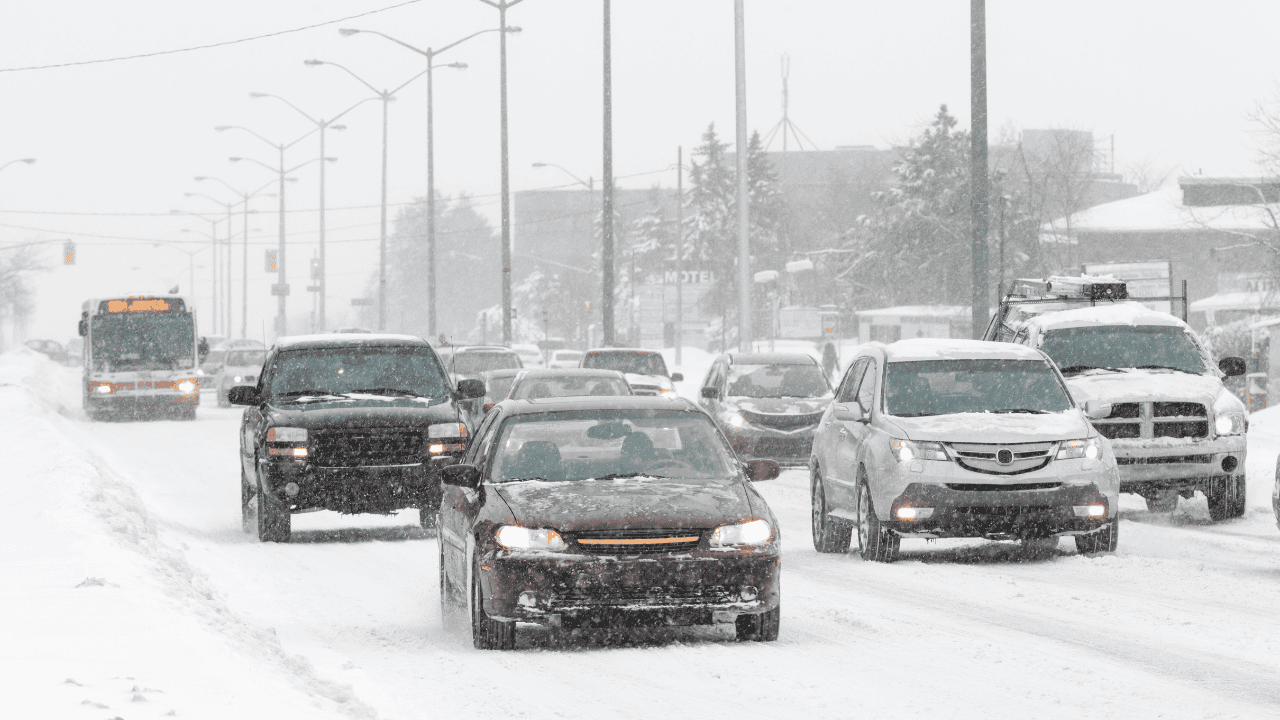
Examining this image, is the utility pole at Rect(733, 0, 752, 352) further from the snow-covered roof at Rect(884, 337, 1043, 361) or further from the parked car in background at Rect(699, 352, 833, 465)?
the snow-covered roof at Rect(884, 337, 1043, 361)

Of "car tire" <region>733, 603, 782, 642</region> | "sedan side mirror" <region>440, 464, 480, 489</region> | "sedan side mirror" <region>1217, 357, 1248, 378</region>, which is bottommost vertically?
"car tire" <region>733, 603, 782, 642</region>

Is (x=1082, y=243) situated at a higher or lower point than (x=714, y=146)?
lower

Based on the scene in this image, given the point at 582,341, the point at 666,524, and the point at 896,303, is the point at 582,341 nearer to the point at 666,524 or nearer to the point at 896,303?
the point at 896,303

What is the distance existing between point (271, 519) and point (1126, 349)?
8.33m

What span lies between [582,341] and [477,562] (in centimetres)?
10214

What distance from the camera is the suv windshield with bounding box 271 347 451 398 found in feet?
51.4

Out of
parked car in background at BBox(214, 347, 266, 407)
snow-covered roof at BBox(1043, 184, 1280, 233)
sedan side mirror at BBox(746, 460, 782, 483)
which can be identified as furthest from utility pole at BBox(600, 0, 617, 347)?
snow-covered roof at BBox(1043, 184, 1280, 233)

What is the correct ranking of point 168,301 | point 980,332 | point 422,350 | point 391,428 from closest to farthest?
point 391,428
point 422,350
point 980,332
point 168,301

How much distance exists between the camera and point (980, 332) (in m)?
24.5

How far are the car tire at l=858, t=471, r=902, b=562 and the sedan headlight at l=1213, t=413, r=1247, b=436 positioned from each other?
4394 millimetres

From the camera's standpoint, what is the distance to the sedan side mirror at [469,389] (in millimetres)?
15398

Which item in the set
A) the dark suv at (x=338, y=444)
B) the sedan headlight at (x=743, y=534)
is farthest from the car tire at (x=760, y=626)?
the dark suv at (x=338, y=444)

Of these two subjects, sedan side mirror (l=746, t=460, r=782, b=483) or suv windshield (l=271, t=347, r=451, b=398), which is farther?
suv windshield (l=271, t=347, r=451, b=398)

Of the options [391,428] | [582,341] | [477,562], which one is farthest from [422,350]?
Answer: [582,341]
